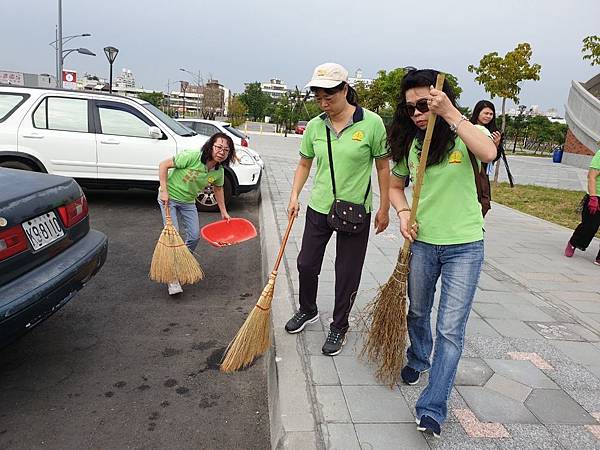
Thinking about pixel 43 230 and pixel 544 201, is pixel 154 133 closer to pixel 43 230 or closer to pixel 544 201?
pixel 43 230

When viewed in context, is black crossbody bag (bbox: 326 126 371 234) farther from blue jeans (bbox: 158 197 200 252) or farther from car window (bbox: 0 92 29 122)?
car window (bbox: 0 92 29 122)

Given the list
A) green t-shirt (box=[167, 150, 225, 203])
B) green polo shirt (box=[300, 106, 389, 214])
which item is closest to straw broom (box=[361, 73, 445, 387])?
green polo shirt (box=[300, 106, 389, 214])

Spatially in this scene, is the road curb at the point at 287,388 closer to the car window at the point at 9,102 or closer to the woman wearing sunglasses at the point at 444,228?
the woman wearing sunglasses at the point at 444,228

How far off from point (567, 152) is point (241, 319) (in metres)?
28.3

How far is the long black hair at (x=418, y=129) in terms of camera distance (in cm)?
203

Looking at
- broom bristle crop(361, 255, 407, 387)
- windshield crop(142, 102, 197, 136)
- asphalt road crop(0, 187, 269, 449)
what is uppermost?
windshield crop(142, 102, 197, 136)

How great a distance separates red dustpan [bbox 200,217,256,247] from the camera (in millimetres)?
4133

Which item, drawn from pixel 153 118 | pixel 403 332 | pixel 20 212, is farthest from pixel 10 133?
pixel 403 332

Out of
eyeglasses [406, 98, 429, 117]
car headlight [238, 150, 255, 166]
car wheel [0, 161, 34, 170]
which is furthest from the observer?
car headlight [238, 150, 255, 166]

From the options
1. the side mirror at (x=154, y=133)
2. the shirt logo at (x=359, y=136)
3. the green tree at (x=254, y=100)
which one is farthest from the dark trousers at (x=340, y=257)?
the green tree at (x=254, y=100)

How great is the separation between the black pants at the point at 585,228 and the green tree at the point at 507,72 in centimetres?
862

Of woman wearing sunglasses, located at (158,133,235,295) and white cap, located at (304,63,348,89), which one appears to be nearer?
white cap, located at (304,63,348,89)

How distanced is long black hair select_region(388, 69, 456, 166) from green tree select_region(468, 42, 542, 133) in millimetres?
12596

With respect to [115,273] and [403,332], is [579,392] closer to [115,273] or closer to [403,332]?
[403,332]
